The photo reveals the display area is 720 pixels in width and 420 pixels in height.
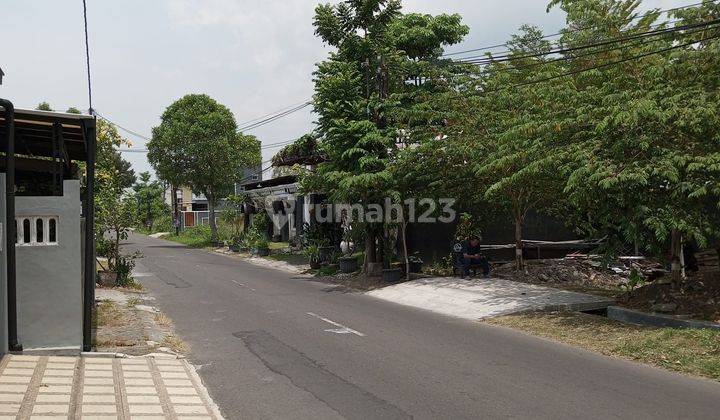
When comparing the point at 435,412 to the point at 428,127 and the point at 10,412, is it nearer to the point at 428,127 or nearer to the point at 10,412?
the point at 10,412

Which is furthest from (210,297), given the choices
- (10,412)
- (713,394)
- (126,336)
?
(713,394)

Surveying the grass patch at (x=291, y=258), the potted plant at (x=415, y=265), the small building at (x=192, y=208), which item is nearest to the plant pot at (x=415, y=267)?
the potted plant at (x=415, y=265)

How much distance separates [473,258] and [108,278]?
10.7m

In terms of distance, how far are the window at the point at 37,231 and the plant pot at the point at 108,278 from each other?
36.6 ft

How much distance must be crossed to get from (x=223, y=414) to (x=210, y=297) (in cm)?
1076

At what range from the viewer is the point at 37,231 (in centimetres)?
835

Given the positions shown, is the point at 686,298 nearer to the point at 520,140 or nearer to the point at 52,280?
the point at 520,140

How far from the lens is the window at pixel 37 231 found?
821 cm

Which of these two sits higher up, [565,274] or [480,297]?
[565,274]

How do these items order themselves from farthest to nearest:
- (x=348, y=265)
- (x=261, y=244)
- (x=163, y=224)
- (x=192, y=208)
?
(x=192, y=208)
(x=163, y=224)
(x=261, y=244)
(x=348, y=265)

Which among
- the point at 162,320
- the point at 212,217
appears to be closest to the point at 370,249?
the point at 162,320

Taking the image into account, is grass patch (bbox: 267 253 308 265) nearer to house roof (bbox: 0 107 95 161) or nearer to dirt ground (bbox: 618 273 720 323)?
house roof (bbox: 0 107 95 161)

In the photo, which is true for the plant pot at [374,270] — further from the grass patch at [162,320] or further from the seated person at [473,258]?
the grass patch at [162,320]

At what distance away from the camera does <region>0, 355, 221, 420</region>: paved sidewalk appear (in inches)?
250
